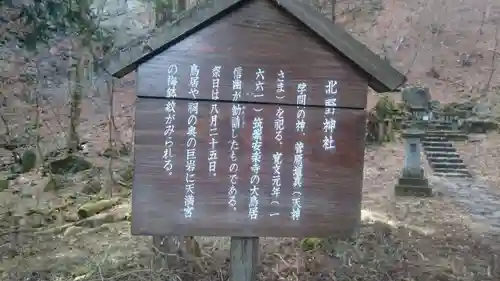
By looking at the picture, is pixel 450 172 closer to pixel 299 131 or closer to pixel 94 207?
pixel 94 207

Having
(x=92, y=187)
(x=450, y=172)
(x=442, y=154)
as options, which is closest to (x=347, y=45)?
(x=92, y=187)

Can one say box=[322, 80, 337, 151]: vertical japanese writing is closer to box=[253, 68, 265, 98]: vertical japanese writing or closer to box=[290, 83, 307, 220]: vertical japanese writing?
box=[290, 83, 307, 220]: vertical japanese writing

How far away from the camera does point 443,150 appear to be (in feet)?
42.4

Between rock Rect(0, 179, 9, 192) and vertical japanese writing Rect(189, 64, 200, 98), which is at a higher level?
vertical japanese writing Rect(189, 64, 200, 98)

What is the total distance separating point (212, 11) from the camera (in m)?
2.45

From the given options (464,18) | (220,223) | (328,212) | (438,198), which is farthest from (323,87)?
(464,18)

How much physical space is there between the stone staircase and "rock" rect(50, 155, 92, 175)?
24.5 ft

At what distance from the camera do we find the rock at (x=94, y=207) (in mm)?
5926

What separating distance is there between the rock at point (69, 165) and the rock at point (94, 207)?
304 cm

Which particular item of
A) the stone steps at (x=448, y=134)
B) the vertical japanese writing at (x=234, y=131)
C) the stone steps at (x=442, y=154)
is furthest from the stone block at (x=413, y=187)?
the vertical japanese writing at (x=234, y=131)

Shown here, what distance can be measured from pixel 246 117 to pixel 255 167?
0.25 metres

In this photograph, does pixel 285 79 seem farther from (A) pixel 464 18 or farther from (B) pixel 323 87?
(A) pixel 464 18

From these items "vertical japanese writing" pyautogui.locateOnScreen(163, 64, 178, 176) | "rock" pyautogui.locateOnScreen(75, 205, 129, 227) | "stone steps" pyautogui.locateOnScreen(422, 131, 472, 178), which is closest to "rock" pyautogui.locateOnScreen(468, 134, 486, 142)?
"stone steps" pyautogui.locateOnScreen(422, 131, 472, 178)

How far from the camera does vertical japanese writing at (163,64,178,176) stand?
247cm
